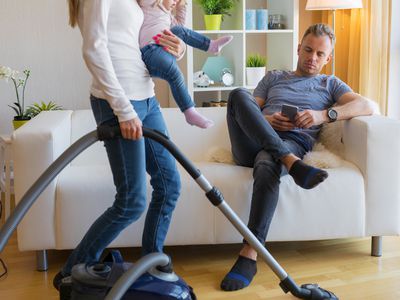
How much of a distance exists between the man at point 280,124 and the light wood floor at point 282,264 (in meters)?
0.11

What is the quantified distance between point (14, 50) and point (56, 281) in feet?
6.98

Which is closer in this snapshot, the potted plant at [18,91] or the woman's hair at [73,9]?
the woman's hair at [73,9]

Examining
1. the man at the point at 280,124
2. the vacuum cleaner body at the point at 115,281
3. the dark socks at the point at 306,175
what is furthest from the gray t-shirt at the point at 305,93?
the vacuum cleaner body at the point at 115,281

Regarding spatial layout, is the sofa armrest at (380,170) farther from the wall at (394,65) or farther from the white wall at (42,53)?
the white wall at (42,53)

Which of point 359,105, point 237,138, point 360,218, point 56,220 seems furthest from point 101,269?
point 359,105

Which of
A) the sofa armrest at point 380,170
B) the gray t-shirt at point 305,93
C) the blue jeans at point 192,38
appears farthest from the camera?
the gray t-shirt at point 305,93

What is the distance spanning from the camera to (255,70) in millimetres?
3967

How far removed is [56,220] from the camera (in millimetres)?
2490

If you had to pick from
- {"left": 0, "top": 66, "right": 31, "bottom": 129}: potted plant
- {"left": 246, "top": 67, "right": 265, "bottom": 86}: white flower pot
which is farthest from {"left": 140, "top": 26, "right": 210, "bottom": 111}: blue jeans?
{"left": 246, "top": 67, "right": 265, "bottom": 86}: white flower pot

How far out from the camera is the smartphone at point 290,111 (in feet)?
8.53

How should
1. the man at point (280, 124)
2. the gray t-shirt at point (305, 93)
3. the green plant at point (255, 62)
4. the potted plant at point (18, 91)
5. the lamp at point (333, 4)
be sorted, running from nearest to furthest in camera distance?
1. the man at point (280, 124)
2. the gray t-shirt at point (305, 93)
3. the potted plant at point (18, 91)
4. the lamp at point (333, 4)
5. the green plant at point (255, 62)

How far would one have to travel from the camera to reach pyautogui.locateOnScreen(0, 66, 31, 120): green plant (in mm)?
3352

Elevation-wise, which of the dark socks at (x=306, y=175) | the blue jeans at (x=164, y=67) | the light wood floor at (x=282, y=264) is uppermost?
the blue jeans at (x=164, y=67)

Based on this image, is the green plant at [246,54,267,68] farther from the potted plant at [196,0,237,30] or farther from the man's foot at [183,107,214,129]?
the man's foot at [183,107,214,129]
